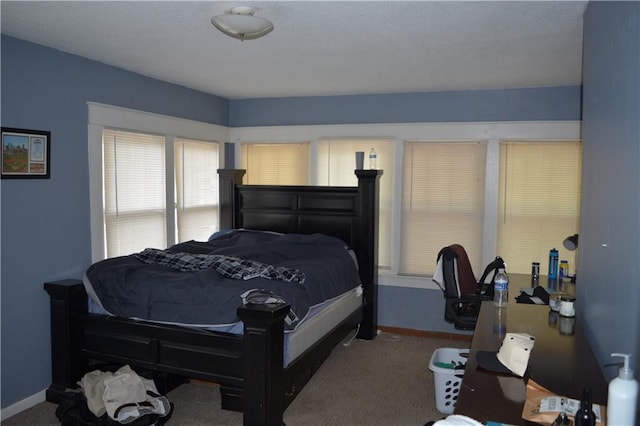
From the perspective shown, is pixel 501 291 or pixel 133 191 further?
pixel 133 191

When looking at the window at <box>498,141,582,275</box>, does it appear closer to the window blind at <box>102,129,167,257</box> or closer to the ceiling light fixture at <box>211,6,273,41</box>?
the ceiling light fixture at <box>211,6,273,41</box>

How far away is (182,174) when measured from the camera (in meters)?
4.86

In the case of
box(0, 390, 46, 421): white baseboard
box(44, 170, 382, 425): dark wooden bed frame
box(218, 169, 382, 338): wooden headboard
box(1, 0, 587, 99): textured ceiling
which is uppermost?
box(1, 0, 587, 99): textured ceiling

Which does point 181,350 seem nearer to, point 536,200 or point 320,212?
point 320,212

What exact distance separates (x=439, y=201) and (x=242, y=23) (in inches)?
119

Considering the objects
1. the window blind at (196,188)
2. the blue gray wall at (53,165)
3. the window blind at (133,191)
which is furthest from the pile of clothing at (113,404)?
the window blind at (196,188)

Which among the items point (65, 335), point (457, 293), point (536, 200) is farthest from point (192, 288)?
point (536, 200)

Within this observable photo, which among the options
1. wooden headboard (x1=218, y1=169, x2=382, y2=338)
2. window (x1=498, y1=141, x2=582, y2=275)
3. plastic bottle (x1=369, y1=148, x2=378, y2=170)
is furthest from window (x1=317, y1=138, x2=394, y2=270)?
window (x1=498, y1=141, x2=582, y2=275)

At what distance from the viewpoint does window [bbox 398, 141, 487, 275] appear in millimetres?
4859

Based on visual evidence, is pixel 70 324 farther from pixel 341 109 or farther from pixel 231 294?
pixel 341 109

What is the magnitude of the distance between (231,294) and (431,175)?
2.63 metres

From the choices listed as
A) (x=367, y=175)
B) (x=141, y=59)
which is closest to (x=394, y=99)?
(x=367, y=175)

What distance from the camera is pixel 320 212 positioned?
16.2 ft

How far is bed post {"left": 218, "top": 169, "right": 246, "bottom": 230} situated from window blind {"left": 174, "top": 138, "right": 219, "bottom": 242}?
15 cm
